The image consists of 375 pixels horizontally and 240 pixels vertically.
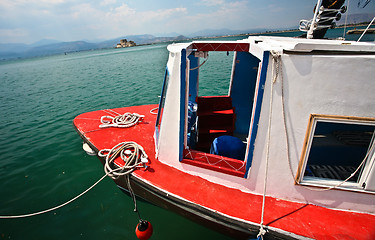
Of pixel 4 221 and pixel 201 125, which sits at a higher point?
pixel 201 125

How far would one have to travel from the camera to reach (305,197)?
2730 millimetres

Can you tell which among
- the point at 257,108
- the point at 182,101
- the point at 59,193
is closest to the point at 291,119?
A: the point at 257,108

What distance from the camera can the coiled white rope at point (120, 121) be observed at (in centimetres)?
509

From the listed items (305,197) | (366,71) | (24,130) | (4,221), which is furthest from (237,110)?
(24,130)

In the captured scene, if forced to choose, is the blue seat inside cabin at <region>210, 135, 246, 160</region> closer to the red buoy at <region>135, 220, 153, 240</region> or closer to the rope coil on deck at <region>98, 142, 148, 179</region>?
the rope coil on deck at <region>98, 142, 148, 179</region>

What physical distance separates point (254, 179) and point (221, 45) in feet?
7.47

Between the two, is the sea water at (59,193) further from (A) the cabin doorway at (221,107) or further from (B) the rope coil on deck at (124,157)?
(A) the cabin doorway at (221,107)

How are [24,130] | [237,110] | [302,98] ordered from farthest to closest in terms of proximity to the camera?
[24,130] < [237,110] < [302,98]

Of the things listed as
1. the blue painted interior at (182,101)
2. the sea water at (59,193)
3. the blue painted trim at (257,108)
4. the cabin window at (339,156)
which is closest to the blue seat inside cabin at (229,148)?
the blue painted trim at (257,108)

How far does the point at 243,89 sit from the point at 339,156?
2743mm

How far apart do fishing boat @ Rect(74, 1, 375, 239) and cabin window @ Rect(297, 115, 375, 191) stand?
17 millimetres

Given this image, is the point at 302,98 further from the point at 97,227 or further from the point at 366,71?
the point at 97,227

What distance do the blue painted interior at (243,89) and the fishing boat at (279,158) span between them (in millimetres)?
1535

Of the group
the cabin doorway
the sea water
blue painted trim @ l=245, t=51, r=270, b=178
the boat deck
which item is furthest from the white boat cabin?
the sea water
